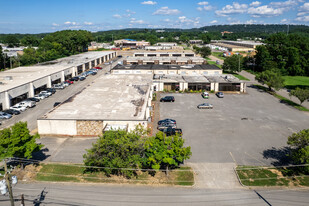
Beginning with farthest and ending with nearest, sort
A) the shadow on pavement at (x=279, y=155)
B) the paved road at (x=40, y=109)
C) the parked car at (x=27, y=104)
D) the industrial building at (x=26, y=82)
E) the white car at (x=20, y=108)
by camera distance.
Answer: the parked car at (x=27, y=104), the industrial building at (x=26, y=82), the white car at (x=20, y=108), the paved road at (x=40, y=109), the shadow on pavement at (x=279, y=155)

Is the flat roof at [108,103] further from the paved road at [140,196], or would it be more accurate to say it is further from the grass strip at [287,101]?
the grass strip at [287,101]

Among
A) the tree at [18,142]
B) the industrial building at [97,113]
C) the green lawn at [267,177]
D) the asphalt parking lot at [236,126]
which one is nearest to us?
the tree at [18,142]

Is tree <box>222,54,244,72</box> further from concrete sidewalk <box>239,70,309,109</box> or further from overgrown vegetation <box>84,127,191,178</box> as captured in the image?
overgrown vegetation <box>84,127,191,178</box>

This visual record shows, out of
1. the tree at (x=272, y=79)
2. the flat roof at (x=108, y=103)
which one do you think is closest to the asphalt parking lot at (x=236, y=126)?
the tree at (x=272, y=79)

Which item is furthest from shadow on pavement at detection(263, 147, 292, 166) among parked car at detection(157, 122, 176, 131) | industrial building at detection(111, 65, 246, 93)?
→ industrial building at detection(111, 65, 246, 93)

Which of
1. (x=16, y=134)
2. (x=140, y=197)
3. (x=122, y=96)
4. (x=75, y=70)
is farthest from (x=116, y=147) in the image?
(x=75, y=70)
